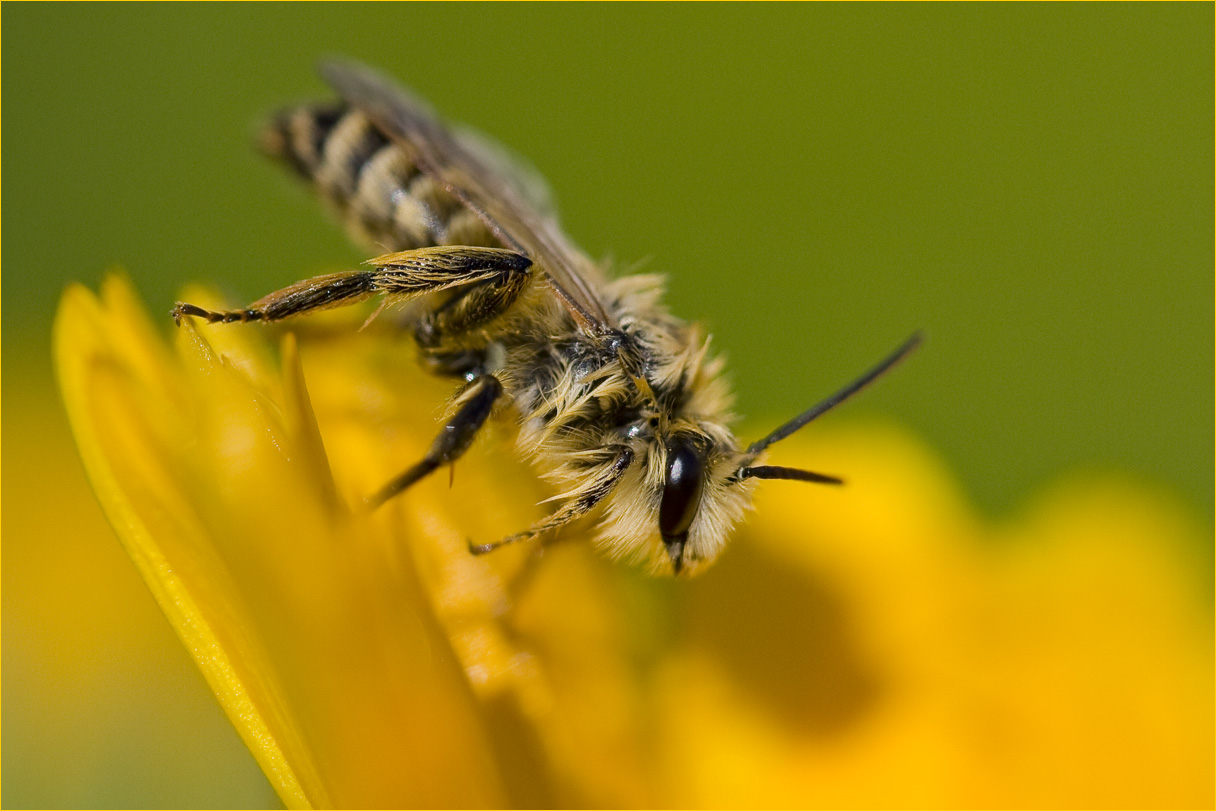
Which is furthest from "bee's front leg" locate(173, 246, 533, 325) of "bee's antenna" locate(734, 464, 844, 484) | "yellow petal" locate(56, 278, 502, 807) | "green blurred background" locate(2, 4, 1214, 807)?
"green blurred background" locate(2, 4, 1214, 807)

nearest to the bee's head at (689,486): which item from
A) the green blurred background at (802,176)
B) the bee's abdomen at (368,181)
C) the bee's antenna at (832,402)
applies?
the bee's antenna at (832,402)

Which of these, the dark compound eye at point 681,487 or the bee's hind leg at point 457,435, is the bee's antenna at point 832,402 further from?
the bee's hind leg at point 457,435

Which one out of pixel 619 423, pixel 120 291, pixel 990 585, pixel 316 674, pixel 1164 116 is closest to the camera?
pixel 316 674

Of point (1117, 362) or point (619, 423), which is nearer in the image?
point (619, 423)

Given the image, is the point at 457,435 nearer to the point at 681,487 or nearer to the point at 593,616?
the point at 681,487

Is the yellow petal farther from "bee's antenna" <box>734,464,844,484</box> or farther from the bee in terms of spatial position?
"bee's antenna" <box>734,464,844,484</box>

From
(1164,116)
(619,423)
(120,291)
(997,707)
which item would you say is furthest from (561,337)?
(1164,116)

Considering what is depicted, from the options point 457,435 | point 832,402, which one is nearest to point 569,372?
point 457,435

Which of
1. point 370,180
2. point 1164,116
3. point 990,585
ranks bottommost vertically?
point 990,585

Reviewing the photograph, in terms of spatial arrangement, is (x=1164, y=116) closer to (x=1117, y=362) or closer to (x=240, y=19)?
(x=1117, y=362)
